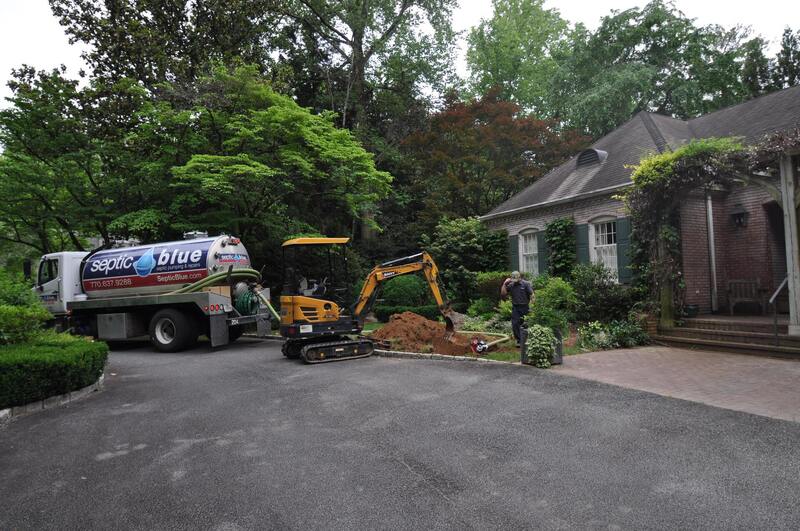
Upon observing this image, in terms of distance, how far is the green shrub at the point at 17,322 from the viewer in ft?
24.6

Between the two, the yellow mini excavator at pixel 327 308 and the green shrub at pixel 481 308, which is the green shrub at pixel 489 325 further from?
the yellow mini excavator at pixel 327 308

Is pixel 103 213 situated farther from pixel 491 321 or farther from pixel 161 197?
pixel 491 321

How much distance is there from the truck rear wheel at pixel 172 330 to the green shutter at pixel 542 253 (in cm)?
1089

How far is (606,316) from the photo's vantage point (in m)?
12.0

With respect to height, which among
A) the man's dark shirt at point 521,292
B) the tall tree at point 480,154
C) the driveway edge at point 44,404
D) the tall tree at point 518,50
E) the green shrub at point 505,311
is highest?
the tall tree at point 518,50

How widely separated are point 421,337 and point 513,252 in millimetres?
8139

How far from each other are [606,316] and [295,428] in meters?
9.21

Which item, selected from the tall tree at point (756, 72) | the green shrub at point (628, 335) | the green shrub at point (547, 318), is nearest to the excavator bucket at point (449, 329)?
the green shrub at point (547, 318)

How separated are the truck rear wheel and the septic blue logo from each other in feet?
4.01

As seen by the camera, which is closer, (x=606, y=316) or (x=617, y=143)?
(x=606, y=316)

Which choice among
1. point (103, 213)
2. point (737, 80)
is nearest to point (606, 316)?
point (103, 213)

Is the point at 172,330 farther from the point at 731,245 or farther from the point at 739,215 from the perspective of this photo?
the point at 739,215

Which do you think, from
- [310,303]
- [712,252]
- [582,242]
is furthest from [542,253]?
[310,303]

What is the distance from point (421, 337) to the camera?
10727 mm
